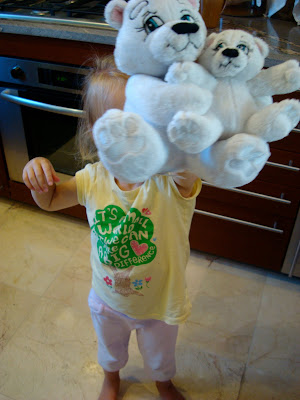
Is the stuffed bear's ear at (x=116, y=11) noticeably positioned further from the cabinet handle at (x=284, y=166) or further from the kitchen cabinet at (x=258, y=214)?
the cabinet handle at (x=284, y=166)

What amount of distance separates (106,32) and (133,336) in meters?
0.97

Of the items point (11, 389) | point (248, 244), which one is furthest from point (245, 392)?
point (11, 389)

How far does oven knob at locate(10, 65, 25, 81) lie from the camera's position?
4.09 feet

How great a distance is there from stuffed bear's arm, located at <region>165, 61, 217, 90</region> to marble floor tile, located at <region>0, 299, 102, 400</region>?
965 millimetres

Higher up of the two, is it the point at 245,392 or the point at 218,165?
the point at 218,165

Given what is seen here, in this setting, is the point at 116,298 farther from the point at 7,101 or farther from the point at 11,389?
the point at 7,101

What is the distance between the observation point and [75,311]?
1259 millimetres

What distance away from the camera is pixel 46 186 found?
707mm

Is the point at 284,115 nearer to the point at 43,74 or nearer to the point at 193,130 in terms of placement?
the point at 193,130

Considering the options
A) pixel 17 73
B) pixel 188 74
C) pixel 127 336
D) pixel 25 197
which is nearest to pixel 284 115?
pixel 188 74

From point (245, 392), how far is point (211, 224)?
568 mm

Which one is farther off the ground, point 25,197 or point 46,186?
point 46,186

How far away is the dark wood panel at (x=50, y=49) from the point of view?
1137 millimetres

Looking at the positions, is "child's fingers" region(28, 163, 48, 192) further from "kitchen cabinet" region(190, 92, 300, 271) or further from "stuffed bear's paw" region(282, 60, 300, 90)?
"kitchen cabinet" region(190, 92, 300, 271)
